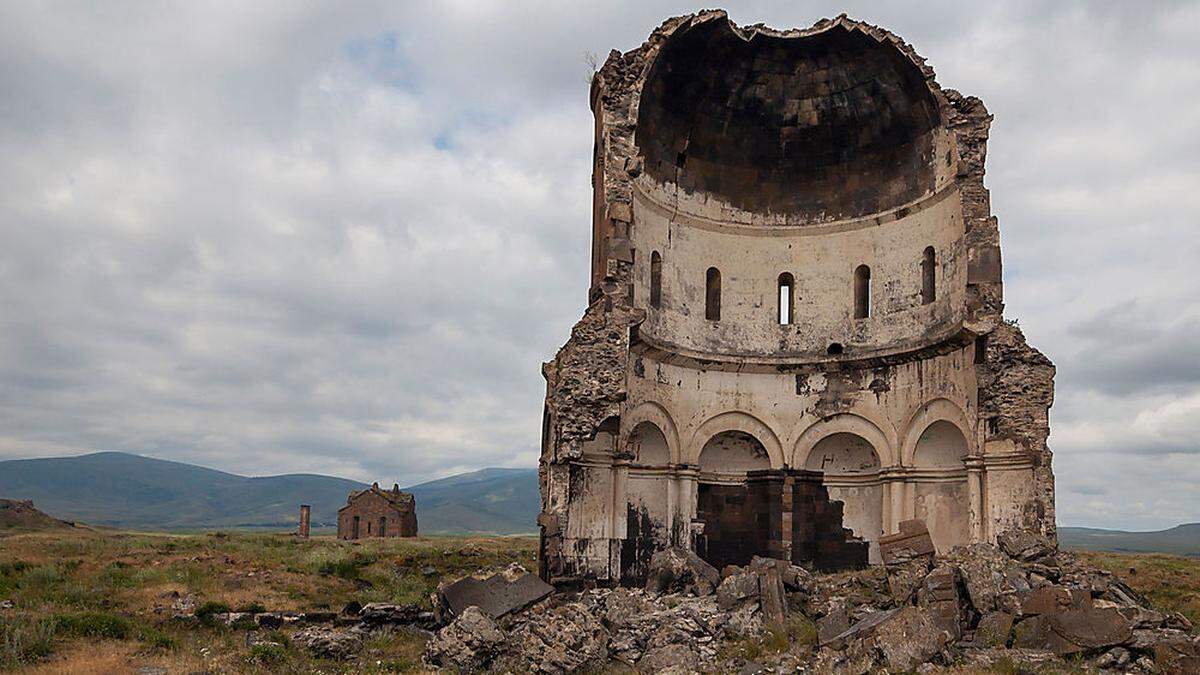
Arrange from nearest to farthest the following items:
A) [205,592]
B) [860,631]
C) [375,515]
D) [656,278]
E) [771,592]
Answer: [860,631] → [771,592] → [205,592] → [656,278] → [375,515]

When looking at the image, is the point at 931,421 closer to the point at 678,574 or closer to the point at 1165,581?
the point at 1165,581

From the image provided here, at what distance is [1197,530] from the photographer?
178 meters

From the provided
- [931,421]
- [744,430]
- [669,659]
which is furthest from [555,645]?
[931,421]

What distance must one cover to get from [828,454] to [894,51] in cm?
884

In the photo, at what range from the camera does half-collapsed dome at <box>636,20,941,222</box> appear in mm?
21141

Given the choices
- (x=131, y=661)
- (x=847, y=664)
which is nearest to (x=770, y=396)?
(x=847, y=664)

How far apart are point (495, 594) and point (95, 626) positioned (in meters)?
5.64

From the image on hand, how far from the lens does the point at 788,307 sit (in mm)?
22859

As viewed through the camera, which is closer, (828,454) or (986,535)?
(986,535)

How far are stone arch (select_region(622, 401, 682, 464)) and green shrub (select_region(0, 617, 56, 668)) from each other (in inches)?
424

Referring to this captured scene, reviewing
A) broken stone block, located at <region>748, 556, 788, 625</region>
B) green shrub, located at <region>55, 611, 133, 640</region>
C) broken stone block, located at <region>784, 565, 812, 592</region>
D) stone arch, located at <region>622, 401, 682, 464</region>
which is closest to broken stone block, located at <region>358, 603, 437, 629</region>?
green shrub, located at <region>55, 611, 133, 640</region>

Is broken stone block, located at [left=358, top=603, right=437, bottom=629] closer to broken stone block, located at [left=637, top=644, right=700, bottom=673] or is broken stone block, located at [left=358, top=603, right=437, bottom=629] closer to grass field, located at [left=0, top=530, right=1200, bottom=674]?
grass field, located at [left=0, top=530, right=1200, bottom=674]

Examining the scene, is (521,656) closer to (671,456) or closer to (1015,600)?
(1015,600)

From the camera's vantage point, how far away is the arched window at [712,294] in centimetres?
2247
